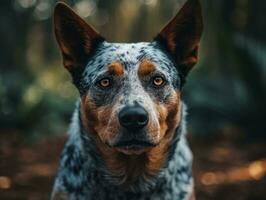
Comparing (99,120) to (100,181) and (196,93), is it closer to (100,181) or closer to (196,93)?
(100,181)

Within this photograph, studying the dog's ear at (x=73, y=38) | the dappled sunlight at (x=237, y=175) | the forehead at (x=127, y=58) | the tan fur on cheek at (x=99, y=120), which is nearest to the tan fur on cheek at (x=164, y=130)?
the forehead at (x=127, y=58)

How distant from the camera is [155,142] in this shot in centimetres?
447

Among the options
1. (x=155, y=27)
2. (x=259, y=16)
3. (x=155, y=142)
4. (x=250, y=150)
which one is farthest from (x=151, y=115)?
(x=155, y=27)

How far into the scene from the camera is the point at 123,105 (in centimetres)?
438

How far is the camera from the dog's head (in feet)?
14.4

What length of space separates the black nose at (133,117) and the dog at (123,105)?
0.09m

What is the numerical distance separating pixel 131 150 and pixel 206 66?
7981mm

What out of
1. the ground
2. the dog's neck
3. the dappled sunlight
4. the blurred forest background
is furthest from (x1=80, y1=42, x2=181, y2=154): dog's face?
the dappled sunlight

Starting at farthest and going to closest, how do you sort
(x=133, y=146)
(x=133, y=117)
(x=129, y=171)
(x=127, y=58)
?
(x=129, y=171)
(x=127, y=58)
(x=133, y=146)
(x=133, y=117)

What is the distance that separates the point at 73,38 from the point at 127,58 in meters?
0.57

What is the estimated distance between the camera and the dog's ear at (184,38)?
5008 millimetres

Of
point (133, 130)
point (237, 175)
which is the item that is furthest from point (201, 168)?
point (133, 130)

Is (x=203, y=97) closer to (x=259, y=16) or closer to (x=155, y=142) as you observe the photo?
(x=259, y=16)

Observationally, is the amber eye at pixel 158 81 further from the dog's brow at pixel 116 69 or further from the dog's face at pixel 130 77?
the dog's brow at pixel 116 69
